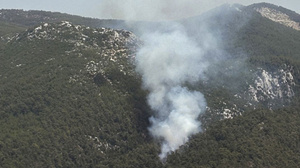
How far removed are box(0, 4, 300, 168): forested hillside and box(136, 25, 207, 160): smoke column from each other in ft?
11.5

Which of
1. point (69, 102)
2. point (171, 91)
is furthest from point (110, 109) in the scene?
point (171, 91)

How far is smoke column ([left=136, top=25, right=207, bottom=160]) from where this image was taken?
449 feet

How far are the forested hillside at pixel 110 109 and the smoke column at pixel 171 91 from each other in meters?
3.50

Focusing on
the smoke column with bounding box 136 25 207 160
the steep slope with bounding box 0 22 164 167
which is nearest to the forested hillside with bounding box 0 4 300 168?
the steep slope with bounding box 0 22 164 167

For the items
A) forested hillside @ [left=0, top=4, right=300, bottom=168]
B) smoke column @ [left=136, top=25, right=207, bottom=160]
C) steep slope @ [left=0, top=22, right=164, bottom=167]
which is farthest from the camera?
smoke column @ [left=136, top=25, right=207, bottom=160]

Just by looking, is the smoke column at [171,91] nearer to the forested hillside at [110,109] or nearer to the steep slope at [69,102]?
the forested hillside at [110,109]

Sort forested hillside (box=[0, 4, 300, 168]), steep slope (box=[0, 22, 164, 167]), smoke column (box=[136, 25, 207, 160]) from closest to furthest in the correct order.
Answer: forested hillside (box=[0, 4, 300, 168]) < steep slope (box=[0, 22, 164, 167]) < smoke column (box=[136, 25, 207, 160])

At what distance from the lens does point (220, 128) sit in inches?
5369

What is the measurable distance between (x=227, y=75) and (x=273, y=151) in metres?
62.1

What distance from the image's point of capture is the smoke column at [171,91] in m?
137

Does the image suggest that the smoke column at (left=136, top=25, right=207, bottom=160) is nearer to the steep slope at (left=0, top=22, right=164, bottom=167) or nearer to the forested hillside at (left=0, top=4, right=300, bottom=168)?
the forested hillside at (left=0, top=4, right=300, bottom=168)

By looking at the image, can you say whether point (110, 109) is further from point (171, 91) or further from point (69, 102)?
point (171, 91)

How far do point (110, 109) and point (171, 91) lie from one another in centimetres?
2593

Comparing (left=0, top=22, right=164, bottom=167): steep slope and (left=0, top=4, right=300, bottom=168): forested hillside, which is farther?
(left=0, top=22, right=164, bottom=167): steep slope
